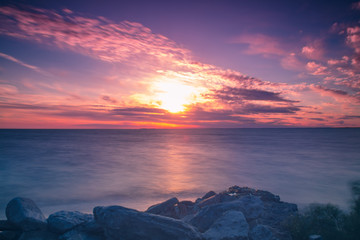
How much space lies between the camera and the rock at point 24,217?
643 centimetres

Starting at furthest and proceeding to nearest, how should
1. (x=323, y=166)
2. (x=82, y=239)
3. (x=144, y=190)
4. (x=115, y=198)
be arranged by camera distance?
(x=323, y=166) < (x=144, y=190) < (x=115, y=198) < (x=82, y=239)

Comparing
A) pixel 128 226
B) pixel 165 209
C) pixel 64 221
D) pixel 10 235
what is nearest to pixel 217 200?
pixel 165 209

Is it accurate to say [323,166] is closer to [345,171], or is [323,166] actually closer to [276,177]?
[345,171]

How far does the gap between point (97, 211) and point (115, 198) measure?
26.5 ft

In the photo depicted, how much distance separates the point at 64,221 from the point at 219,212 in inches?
197

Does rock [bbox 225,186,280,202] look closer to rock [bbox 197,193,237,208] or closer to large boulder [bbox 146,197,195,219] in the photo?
rock [bbox 197,193,237,208]

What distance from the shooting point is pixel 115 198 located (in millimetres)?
13906

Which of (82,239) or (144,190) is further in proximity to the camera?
(144,190)

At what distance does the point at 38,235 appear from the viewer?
6406 mm

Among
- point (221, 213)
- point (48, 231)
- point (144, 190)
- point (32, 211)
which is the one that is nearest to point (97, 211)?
point (48, 231)

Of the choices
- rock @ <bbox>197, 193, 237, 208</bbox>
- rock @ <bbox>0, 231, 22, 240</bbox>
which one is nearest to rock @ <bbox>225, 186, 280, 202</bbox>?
rock @ <bbox>197, 193, 237, 208</bbox>

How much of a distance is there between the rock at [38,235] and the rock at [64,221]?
0.18 meters

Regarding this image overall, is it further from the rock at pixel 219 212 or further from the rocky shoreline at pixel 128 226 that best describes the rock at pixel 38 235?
the rock at pixel 219 212

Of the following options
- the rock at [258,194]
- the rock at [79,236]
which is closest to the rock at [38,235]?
the rock at [79,236]
